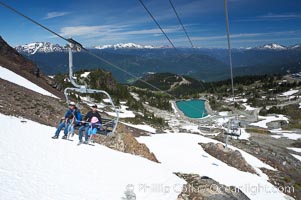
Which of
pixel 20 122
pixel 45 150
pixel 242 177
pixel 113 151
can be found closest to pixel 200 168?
pixel 242 177

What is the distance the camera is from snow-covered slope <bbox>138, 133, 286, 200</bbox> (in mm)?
26766

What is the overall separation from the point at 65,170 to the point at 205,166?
18.5m

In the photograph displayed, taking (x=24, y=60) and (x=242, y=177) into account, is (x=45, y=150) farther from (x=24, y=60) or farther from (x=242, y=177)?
(x=24, y=60)

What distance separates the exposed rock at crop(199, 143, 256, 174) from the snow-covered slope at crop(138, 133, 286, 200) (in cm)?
107

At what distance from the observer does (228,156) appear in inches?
1387

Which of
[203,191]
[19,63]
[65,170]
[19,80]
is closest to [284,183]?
[203,191]

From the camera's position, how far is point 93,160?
62.9 ft

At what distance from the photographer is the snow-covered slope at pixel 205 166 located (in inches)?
1054

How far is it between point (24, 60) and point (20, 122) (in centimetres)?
4089

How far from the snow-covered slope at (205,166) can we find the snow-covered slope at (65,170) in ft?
20.1

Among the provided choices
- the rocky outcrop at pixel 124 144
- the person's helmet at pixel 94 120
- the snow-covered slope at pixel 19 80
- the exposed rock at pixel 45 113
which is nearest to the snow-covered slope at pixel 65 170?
the rocky outcrop at pixel 124 144

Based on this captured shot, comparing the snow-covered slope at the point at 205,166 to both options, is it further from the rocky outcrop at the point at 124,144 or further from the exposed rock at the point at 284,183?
the rocky outcrop at the point at 124,144

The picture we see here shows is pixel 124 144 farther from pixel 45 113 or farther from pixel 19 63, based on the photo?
pixel 19 63

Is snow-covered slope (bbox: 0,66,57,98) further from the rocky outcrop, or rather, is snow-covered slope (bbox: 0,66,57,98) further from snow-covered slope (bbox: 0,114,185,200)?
the rocky outcrop
